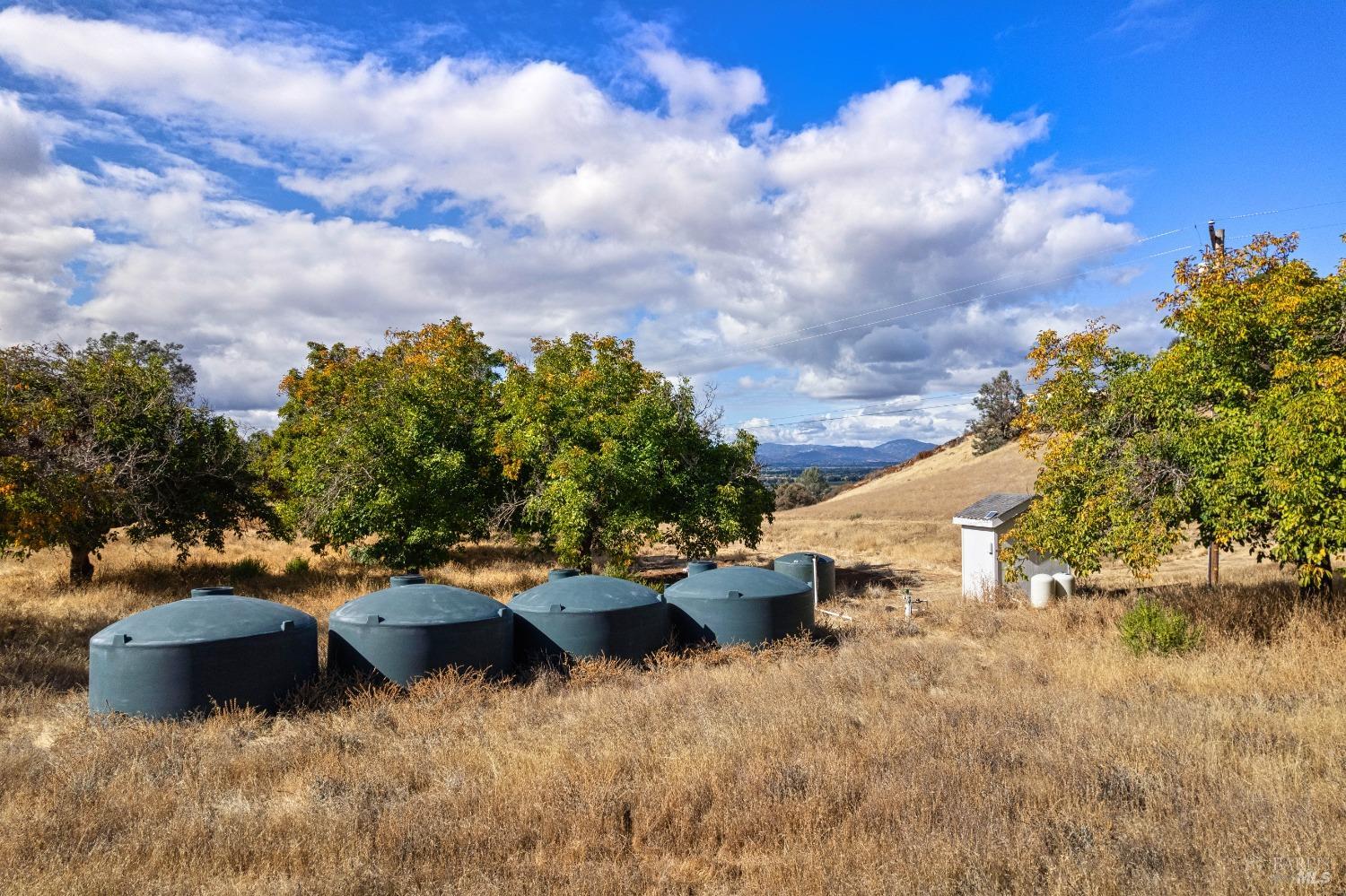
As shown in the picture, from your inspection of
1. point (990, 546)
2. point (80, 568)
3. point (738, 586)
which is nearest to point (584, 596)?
point (738, 586)

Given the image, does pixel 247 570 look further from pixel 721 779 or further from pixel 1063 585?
pixel 1063 585

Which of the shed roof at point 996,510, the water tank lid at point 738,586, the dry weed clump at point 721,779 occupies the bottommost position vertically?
the dry weed clump at point 721,779

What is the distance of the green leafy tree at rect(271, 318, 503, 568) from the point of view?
19266 millimetres

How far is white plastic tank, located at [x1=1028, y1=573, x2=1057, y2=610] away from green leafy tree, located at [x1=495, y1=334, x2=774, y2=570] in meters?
6.77

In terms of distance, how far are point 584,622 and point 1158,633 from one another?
830 cm

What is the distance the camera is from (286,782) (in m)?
7.17

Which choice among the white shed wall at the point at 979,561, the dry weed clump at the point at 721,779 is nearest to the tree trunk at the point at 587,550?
the dry weed clump at the point at 721,779

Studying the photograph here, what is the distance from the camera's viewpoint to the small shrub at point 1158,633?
444 inches

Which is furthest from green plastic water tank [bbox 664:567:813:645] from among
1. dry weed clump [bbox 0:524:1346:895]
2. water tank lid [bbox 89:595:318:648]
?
water tank lid [bbox 89:595:318:648]

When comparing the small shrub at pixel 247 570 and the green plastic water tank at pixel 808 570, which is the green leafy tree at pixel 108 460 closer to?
the small shrub at pixel 247 570

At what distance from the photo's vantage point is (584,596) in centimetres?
1213

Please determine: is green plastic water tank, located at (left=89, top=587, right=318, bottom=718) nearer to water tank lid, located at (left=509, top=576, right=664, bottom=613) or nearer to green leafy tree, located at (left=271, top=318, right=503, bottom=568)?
water tank lid, located at (left=509, top=576, right=664, bottom=613)

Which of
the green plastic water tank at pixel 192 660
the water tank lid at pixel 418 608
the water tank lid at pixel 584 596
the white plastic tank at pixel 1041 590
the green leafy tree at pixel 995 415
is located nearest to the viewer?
the green plastic water tank at pixel 192 660

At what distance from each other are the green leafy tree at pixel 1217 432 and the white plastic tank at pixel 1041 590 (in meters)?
3.78
